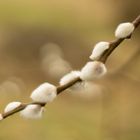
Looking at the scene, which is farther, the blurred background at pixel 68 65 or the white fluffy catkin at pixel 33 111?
the blurred background at pixel 68 65

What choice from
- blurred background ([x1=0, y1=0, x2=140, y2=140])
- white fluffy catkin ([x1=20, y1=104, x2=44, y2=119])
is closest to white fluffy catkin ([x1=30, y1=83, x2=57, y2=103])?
white fluffy catkin ([x1=20, y1=104, x2=44, y2=119])

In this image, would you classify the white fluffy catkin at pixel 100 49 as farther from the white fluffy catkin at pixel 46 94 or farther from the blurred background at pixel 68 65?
the blurred background at pixel 68 65

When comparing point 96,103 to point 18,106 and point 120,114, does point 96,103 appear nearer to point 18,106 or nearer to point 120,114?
point 120,114

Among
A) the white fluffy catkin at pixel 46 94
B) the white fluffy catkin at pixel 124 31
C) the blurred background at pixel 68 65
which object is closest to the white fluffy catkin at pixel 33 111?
the white fluffy catkin at pixel 46 94

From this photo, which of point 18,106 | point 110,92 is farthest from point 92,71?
point 110,92

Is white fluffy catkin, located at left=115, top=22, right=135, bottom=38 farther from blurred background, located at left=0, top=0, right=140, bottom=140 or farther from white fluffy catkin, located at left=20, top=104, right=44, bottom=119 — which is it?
blurred background, located at left=0, top=0, right=140, bottom=140

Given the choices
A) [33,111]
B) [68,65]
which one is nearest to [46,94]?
[33,111]

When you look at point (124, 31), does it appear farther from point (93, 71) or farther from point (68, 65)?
point (68, 65)

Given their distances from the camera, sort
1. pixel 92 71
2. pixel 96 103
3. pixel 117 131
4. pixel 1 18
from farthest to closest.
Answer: pixel 1 18, pixel 96 103, pixel 117 131, pixel 92 71
